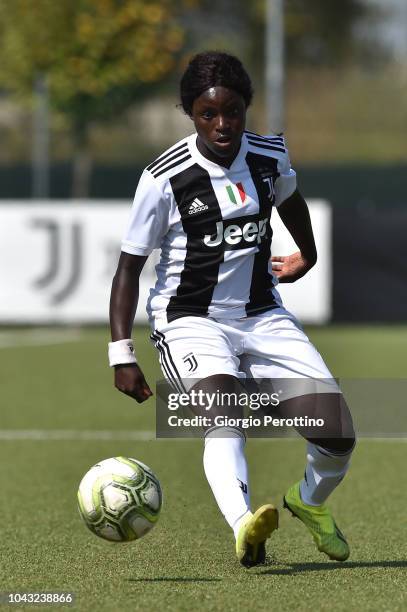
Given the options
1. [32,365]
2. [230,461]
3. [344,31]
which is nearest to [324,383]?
[230,461]

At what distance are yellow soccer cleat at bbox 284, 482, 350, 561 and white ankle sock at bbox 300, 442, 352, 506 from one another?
0.03 m

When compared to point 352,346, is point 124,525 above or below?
above

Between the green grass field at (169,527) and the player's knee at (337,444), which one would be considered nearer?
the green grass field at (169,527)

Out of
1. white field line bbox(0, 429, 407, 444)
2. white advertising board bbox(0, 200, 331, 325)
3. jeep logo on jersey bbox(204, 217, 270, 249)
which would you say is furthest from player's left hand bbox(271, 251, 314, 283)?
white advertising board bbox(0, 200, 331, 325)

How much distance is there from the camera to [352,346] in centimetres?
1839

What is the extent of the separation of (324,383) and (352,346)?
12.4 metres

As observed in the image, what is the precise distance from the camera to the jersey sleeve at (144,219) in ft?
19.7

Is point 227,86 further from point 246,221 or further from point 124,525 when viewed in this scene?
point 124,525

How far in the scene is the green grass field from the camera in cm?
562

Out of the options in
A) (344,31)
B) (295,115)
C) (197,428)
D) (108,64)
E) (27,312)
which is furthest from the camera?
(295,115)

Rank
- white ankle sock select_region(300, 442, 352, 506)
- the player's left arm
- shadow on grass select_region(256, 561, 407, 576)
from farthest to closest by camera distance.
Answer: the player's left arm < white ankle sock select_region(300, 442, 352, 506) < shadow on grass select_region(256, 561, 407, 576)

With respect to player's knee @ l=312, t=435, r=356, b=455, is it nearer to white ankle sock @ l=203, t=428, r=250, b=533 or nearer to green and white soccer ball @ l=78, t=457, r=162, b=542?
white ankle sock @ l=203, t=428, r=250, b=533

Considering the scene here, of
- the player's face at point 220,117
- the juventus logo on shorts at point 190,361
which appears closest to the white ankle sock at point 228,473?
the juventus logo on shorts at point 190,361

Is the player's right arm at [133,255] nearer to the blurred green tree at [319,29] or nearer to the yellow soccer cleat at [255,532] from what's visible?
the yellow soccer cleat at [255,532]
